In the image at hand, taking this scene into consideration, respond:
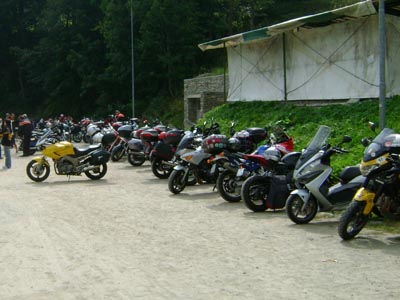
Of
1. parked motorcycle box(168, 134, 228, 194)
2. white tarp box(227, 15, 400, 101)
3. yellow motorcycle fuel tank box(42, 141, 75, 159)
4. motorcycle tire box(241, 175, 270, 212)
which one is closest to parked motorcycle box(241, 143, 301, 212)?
motorcycle tire box(241, 175, 270, 212)

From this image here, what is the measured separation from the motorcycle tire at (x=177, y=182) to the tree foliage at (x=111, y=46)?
2402 centimetres

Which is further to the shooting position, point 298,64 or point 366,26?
point 298,64

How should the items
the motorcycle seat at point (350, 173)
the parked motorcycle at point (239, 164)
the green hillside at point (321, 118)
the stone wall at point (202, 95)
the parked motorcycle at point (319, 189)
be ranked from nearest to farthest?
the parked motorcycle at point (319, 189) → the motorcycle seat at point (350, 173) → the parked motorcycle at point (239, 164) → the green hillside at point (321, 118) → the stone wall at point (202, 95)

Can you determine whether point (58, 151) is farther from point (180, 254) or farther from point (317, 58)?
point (180, 254)

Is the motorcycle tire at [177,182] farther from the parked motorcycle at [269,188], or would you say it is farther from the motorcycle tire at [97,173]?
the motorcycle tire at [97,173]

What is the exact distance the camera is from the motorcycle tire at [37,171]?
550 inches

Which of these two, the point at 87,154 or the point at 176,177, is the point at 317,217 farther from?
the point at 87,154

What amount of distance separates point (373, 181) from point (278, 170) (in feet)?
8.85

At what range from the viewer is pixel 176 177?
37.6 feet

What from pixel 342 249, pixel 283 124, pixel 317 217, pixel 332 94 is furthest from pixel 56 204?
pixel 332 94

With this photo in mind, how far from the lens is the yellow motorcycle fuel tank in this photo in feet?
45.2

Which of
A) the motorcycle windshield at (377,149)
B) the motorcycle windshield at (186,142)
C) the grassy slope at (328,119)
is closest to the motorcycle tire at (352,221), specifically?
the motorcycle windshield at (377,149)

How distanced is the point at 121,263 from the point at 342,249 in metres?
2.49

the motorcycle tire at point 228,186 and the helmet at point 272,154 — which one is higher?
the helmet at point 272,154
